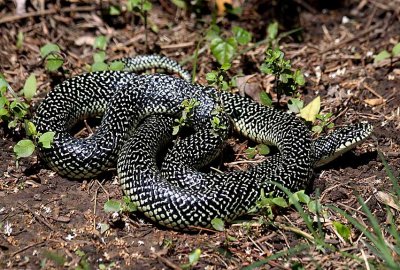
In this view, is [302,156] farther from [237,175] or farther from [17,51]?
[17,51]

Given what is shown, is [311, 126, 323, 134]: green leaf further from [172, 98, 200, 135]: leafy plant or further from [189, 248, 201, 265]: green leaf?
[189, 248, 201, 265]: green leaf

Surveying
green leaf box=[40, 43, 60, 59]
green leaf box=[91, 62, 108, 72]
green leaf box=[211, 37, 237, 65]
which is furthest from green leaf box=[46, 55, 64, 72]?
green leaf box=[211, 37, 237, 65]

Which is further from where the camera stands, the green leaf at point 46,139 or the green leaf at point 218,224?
the green leaf at point 46,139

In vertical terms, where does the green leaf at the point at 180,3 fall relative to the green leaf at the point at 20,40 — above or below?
above

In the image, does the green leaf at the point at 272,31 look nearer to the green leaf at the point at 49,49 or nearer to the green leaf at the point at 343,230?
the green leaf at the point at 49,49

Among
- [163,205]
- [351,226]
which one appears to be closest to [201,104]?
[163,205]

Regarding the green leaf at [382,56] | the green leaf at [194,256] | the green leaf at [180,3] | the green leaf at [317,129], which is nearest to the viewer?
the green leaf at [194,256]

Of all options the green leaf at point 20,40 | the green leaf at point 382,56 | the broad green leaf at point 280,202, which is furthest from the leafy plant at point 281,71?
the green leaf at point 20,40
